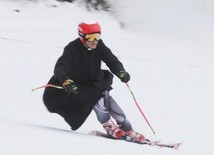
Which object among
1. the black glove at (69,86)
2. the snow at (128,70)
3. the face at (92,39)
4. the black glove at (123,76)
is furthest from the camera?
the black glove at (123,76)

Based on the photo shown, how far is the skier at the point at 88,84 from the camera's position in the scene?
21.0 ft

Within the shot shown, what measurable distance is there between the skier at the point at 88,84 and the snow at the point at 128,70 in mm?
254

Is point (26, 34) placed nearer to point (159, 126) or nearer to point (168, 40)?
point (168, 40)

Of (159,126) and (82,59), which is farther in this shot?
(159,126)

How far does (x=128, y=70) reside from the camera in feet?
38.6

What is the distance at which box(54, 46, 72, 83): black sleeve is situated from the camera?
614cm

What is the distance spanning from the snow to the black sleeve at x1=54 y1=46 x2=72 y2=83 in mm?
521

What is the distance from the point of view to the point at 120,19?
1744cm

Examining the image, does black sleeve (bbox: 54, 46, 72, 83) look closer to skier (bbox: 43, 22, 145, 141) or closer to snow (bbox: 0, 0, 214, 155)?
skier (bbox: 43, 22, 145, 141)

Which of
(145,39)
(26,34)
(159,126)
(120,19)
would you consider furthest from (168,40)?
(159,126)

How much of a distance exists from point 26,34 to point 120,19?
14.9 ft

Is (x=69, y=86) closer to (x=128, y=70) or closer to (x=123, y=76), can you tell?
(x=123, y=76)

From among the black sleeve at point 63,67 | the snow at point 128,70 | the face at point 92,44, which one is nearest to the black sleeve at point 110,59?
the face at point 92,44

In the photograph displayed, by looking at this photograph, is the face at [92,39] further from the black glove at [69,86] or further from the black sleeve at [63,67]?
the black glove at [69,86]
